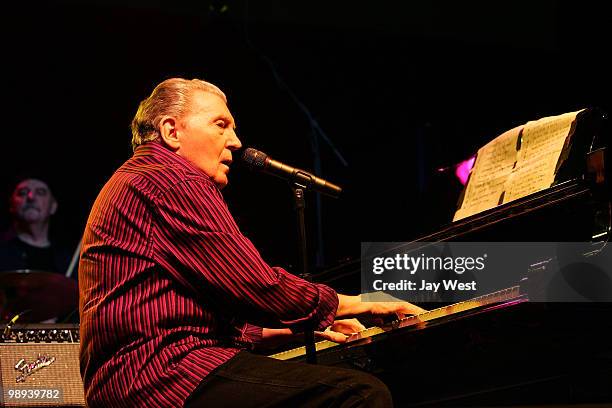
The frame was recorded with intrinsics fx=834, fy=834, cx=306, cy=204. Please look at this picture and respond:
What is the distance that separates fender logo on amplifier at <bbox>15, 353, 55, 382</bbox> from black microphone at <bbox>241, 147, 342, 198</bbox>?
1595mm

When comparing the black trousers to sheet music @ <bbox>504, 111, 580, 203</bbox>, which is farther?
sheet music @ <bbox>504, 111, 580, 203</bbox>

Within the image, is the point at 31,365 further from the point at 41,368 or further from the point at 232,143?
the point at 232,143

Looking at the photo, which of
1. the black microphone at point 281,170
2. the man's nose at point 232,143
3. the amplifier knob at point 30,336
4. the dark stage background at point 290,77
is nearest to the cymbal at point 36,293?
the amplifier knob at point 30,336

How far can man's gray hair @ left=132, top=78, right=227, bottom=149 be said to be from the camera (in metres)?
2.45

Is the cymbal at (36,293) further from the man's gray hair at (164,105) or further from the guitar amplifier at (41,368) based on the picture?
the man's gray hair at (164,105)

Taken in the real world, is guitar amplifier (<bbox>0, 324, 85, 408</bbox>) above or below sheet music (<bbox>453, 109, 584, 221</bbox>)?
below

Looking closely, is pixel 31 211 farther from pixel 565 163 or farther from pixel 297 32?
pixel 565 163

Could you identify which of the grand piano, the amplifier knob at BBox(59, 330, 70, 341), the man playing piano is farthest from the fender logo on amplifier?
the man playing piano

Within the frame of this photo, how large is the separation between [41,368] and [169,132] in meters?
1.91

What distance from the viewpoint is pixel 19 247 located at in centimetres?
571

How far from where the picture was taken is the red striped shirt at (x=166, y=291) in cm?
210

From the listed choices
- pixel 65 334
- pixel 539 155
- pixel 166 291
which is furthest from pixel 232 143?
pixel 65 334

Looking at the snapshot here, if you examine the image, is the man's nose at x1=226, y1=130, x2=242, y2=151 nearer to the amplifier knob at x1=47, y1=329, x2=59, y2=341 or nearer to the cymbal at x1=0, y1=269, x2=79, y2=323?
the amplifier knob at x1=47, y1=329, x2=59, y2=341

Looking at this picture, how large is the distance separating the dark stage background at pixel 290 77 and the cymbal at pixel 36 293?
1.12 m
